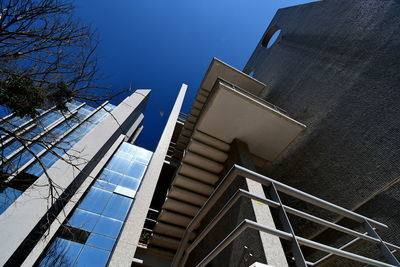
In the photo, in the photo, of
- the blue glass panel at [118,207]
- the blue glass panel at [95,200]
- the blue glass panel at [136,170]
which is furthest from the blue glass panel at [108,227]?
the blue glass panel at [136,170]

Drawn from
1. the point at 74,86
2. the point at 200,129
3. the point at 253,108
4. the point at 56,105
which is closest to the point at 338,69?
the point at 253,108

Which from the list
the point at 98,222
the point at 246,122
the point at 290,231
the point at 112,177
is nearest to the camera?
the point at 290,231

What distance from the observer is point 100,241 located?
33.3 feet

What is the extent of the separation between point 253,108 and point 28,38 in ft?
17.7

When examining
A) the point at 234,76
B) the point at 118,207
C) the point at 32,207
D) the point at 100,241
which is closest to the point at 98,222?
the point at 100,241

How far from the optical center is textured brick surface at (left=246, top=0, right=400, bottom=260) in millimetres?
3996

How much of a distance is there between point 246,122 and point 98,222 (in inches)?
398

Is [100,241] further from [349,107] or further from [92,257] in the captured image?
[349,107]

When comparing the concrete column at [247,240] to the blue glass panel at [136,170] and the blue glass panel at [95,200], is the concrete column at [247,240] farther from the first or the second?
the blue glass panel at [136,170]

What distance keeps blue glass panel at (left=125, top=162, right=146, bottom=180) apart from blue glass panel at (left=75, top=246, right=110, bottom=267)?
5532 millimetres

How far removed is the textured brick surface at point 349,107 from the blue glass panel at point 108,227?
905 cm

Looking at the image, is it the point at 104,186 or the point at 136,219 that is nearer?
the point at 136,219

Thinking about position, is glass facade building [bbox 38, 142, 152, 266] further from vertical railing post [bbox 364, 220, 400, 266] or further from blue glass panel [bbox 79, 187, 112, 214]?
vertical railing post [bbox 364, 220, 400, 266]

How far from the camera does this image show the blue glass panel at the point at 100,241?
9.96 m
